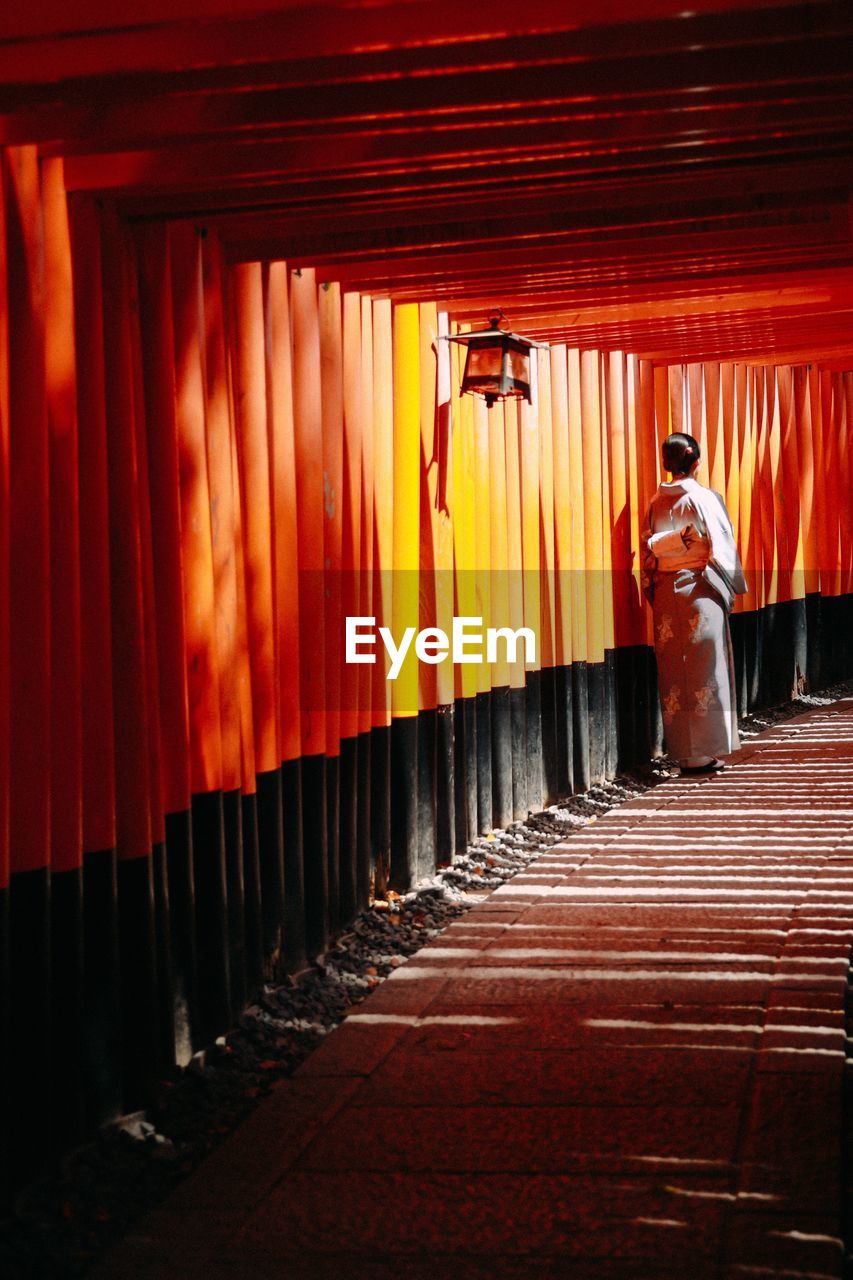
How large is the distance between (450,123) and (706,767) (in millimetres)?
6977

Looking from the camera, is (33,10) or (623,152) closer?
(33,10)

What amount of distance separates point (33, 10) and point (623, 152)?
2124mm

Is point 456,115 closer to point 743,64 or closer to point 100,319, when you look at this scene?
point 743,64

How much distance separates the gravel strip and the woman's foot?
102 inches

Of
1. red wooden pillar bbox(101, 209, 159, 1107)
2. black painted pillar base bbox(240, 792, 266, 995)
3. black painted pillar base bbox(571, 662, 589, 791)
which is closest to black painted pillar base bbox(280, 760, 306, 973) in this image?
black painted pillar base bbox(240, 792, 266, 995)

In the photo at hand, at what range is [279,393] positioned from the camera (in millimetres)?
5895

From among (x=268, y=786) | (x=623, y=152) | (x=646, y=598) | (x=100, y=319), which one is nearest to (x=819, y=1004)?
(x=268, y=786)

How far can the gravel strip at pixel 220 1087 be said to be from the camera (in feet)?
11.9

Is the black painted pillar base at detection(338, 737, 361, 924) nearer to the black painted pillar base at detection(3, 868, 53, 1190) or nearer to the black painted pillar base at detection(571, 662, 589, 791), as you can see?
the black painted pillar base at detection(3, 868, 53, 1190)

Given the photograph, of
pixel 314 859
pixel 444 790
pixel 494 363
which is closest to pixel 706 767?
pixel 444 790

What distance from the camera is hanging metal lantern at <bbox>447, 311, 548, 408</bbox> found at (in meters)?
7.33

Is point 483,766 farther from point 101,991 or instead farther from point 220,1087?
→ point 101,991

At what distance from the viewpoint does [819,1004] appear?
16.4 feet

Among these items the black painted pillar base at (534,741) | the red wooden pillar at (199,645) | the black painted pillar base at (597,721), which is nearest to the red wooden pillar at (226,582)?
the red wooden pillar at (199,645)
